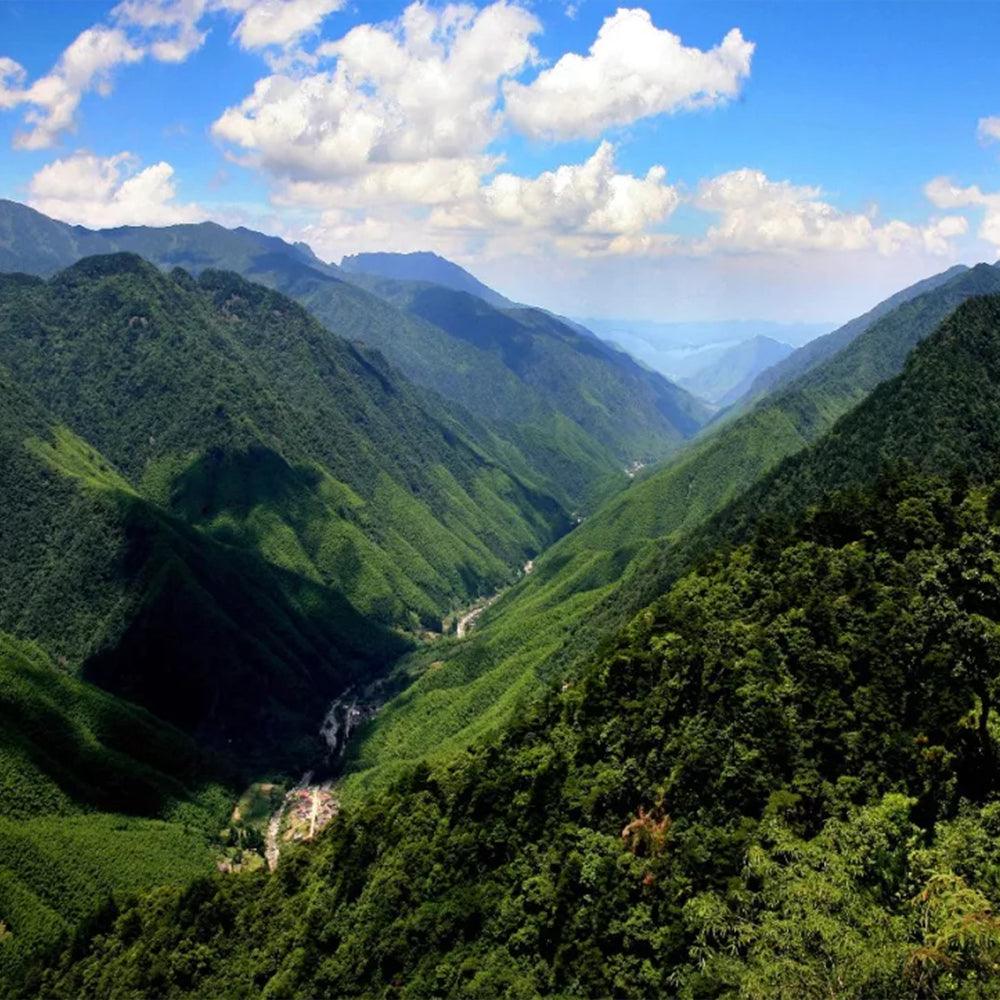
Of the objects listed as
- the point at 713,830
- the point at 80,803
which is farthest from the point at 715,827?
the point at 80,803

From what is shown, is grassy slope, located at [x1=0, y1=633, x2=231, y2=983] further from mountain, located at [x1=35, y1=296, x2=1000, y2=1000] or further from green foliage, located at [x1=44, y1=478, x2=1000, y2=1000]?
green foliage, located at [x1=44, y1=478, x2=1000, y2=1000]

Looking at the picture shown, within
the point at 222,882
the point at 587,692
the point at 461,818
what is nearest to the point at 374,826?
the point at 461,818

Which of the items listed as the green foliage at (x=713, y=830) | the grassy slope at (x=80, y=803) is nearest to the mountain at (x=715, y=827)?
the green foliage at (x=713, y=830)

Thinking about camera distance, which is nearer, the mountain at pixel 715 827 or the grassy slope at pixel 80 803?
the mountain at pixel 715 827

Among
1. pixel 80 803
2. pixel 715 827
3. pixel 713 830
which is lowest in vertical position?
pixel 80 803

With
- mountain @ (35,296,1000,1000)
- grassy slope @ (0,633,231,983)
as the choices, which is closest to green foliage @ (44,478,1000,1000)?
mountain @ (35,296,1000,1000)

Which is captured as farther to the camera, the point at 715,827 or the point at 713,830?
the point at 715,827

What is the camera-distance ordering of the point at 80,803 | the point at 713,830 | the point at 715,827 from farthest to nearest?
the point at 80,803 → the point at 715,827 → the point at 713,830

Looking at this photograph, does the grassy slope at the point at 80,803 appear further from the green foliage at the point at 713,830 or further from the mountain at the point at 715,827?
the green foliage at the point at 713,830

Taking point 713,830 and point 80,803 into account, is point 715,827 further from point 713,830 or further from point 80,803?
point 80,803

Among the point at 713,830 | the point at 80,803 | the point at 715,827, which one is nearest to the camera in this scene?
the point at 713,830
